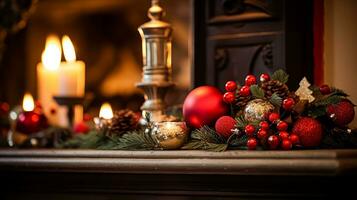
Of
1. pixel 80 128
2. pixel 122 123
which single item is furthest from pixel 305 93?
pixel 80 128

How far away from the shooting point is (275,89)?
999 mm

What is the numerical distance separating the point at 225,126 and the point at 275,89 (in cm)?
10

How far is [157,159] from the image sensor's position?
3.12ft

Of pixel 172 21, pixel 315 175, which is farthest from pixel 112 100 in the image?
pixel 315 175

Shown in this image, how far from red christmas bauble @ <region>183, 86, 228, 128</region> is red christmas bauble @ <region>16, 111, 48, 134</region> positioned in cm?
48

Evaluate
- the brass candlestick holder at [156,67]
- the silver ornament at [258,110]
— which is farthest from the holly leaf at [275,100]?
the brass candlestick holder at [156,67]

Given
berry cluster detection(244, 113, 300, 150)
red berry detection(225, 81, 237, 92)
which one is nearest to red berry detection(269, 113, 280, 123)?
berry cluster detection(244, 113, 300, 150)

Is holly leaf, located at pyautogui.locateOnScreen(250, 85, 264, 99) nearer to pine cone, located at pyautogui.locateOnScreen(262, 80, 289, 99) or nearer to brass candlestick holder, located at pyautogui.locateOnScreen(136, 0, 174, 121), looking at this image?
pine cone, located at pyautogui.locateOnScreen(262, 80, 289, 99)

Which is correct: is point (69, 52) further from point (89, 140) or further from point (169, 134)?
point (169, 134)

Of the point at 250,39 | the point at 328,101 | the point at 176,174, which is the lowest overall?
the point at 176,174

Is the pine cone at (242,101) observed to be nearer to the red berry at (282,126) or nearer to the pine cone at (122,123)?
the red berry at (282,126)

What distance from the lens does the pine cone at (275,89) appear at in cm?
100

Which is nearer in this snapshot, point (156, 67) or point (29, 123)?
point (156, 67)

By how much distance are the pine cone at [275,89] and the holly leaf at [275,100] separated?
2 cm
